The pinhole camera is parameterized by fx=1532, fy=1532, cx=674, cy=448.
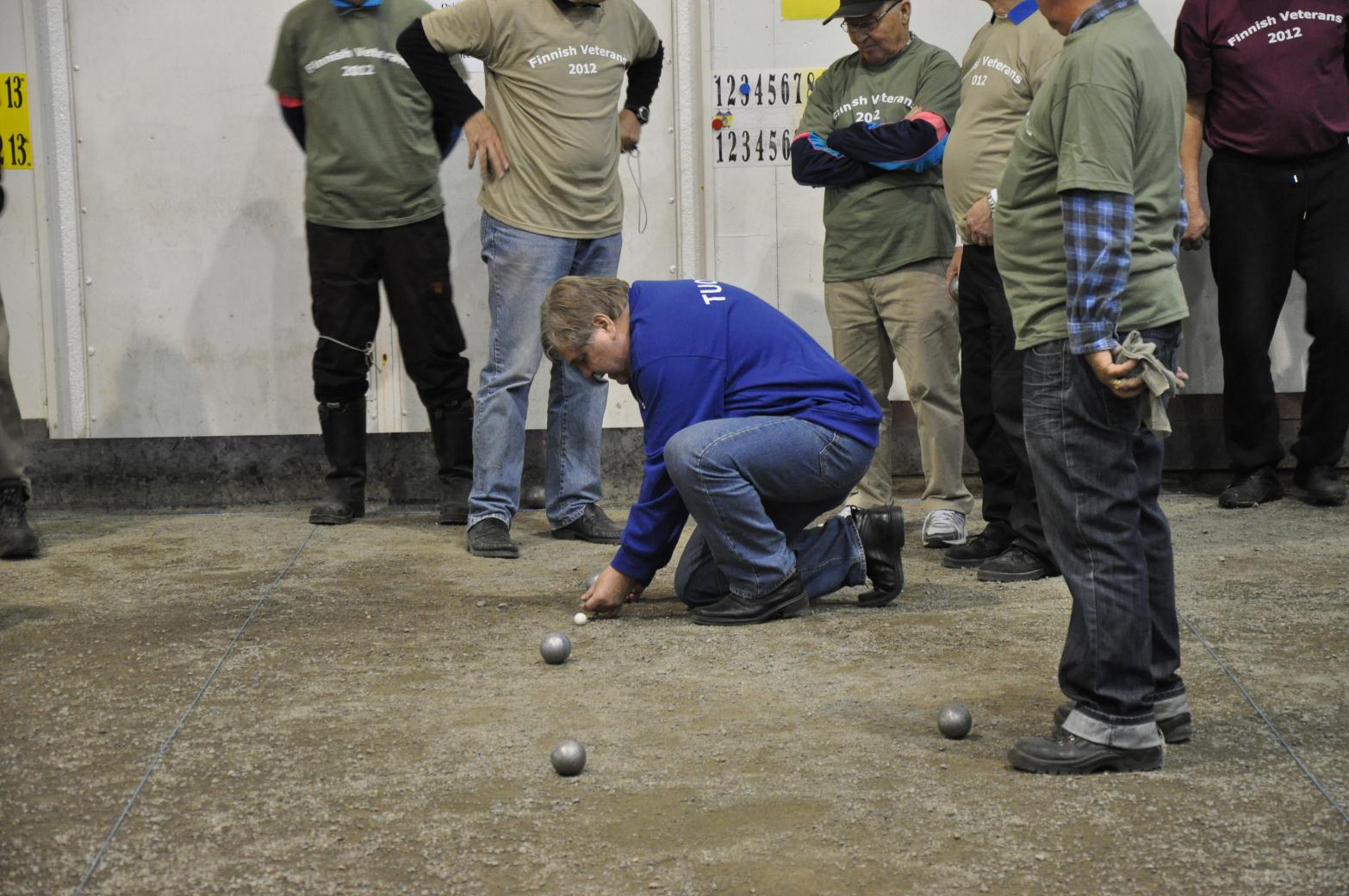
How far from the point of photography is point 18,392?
6457 mm

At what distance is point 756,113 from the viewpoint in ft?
21.1

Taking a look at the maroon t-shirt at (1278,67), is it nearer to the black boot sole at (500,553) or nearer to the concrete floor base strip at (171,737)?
the black boot sole at (500,553)

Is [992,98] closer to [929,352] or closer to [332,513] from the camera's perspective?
[929,352]

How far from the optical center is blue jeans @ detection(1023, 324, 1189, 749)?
2.98 metres

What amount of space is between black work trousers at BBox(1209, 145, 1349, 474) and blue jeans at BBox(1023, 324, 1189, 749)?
3152mm

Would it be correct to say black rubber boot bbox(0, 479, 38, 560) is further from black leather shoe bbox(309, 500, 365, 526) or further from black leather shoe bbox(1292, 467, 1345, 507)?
black leather shoe bbox(1292, 467, 1345, 507)

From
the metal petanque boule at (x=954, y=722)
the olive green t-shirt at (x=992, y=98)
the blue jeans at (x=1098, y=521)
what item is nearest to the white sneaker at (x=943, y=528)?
the olive green t-shirt at (x=992, y=98)

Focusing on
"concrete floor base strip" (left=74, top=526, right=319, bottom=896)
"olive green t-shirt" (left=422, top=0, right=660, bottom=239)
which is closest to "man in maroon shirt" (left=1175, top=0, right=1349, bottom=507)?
"olive green t-shirt" (left=422, top=0, right=660, bottom=239)

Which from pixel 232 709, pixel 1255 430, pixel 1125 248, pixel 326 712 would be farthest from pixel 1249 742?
pixel 1255 430

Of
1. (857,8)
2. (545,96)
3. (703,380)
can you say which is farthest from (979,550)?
(545,96)

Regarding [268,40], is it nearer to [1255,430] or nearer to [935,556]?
[935,556]

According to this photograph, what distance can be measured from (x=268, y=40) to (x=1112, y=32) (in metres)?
4.35

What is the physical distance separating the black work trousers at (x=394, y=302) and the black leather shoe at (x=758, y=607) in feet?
6.54

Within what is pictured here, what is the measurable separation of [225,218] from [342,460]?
1221mm
